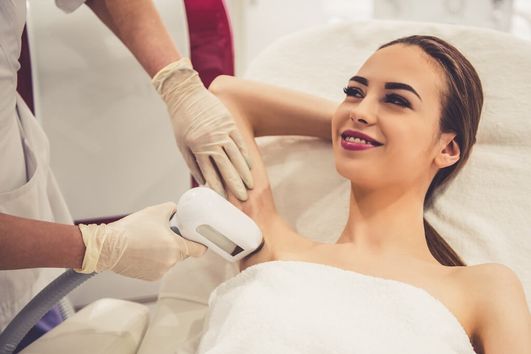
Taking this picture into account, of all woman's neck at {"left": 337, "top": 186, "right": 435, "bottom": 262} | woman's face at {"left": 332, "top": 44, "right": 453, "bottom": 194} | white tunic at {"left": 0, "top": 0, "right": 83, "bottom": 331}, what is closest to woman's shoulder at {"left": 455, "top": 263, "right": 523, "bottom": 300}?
woman's neck at {"left": 337, "top": 186, "right": 435, "bottom": 262}

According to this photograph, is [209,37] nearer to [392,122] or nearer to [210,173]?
[210,173]

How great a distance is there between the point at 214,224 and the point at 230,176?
0.77 feet

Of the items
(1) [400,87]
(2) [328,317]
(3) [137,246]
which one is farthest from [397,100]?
(3) [137,246]

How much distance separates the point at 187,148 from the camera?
1.47 m

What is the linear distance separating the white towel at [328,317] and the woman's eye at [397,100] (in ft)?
1.23

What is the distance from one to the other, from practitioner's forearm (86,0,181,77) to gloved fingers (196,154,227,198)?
26 centimetres

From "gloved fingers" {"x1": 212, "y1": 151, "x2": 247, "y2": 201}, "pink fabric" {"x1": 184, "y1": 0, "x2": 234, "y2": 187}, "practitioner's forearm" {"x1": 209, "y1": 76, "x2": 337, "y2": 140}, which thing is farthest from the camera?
"pink fabric" {"x1": 184, "y1": 0, "x2": 234, "y2": 187}

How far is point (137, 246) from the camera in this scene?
1231 millimetres

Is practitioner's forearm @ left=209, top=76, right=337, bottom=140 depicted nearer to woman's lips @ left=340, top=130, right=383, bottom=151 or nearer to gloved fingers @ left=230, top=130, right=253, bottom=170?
gloved fingers @ left=230, top=130, right=253, bottom=170

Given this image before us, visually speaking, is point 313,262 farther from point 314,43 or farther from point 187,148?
point 314,43

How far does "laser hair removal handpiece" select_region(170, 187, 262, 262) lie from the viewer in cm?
120

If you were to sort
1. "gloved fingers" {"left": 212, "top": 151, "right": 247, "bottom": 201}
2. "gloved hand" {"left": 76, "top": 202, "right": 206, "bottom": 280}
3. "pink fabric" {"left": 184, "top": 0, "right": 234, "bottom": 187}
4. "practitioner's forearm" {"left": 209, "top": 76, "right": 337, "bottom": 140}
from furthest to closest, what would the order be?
"pink fabric" {"left": 184, "top": 0, "right": 234, "bottom": 187}, "practitioner's forearm" {"left": 209, "top": 76, "right": 337, "bottom": 140}, "gloved fingers" {"left": 212, "top": 151, "right": 247, "bottom": 201}, "gloved hand" {"left": 76, "top": 202, "right": 206, "bottom": 280}

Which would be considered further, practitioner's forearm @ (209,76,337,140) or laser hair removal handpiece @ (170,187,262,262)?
practitioner's forearm @ (209,76,337,140)

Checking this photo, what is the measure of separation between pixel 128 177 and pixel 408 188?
959 millimetres
